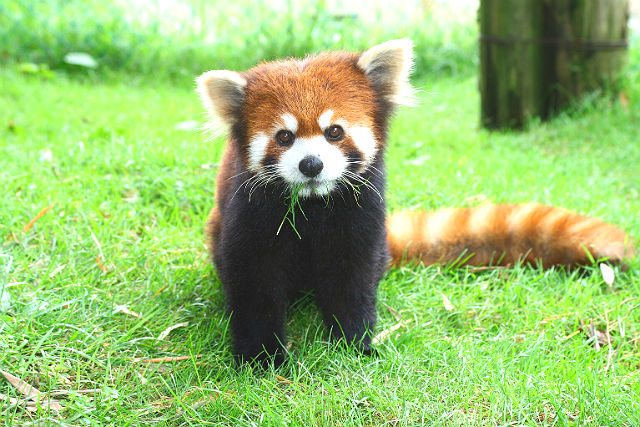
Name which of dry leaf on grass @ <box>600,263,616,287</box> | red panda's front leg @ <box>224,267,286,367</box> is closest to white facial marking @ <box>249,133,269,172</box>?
red panda's front leg @ <box>224,267,286,367</box>

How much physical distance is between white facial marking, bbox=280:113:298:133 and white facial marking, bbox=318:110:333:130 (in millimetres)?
95

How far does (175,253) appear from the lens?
143 inches

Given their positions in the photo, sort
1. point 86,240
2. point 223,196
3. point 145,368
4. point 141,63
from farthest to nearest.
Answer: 1. point 141,63
2. point 86,240
3. point 223,196
4. point 145,368

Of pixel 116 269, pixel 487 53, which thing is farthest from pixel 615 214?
pixel 116 269

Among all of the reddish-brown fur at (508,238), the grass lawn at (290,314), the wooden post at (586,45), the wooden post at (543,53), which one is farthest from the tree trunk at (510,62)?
the reddish-brown fur at (508,238)

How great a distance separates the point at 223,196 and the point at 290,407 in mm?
1130

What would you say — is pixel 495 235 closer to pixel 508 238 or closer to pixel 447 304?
pixel 508 238

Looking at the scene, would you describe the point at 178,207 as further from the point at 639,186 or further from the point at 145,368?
the point at 639,186

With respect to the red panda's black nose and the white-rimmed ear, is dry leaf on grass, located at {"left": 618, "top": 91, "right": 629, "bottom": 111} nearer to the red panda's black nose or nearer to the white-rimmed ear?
the white-rimmed ear

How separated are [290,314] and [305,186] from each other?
90 centimetres

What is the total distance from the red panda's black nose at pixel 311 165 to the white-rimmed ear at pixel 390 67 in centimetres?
53

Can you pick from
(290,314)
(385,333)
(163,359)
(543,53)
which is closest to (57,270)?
(163,359)

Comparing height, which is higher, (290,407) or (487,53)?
(487,53)

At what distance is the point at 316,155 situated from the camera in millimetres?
2533
